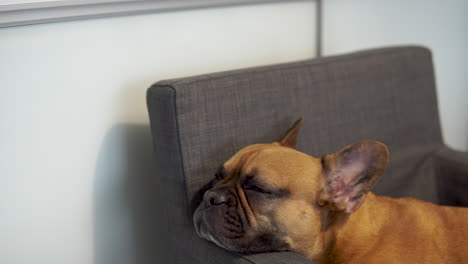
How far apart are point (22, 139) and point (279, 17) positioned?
1.31 metres

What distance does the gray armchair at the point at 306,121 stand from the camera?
5.66 ft

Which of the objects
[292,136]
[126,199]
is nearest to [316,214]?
[292,136]

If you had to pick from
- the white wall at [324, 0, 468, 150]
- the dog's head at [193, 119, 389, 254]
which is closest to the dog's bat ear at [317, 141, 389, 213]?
the dog's head at [193, 119, 389, 254]

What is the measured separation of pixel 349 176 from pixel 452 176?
954 millimetres

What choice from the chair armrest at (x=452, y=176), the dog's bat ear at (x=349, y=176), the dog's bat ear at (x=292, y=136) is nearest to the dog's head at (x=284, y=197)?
the dog's bat ear at (x=349, y=176)

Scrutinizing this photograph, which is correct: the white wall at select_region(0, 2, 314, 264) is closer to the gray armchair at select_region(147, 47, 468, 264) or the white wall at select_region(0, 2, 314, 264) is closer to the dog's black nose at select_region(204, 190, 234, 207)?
the gray armchair at select_region(147, 47, 468, 264)

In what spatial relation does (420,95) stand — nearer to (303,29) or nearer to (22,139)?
(303,29)

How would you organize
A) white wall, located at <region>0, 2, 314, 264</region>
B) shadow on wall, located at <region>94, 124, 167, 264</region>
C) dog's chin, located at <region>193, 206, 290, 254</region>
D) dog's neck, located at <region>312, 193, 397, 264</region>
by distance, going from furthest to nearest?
shadow on wall, located at <region>94, 124, 167, 264</region>
white wall, located at <region>0, 2, 314, 264</region>
dog's neck, located at <region>312, 193, 397, 264</region>
dog's chin, located at <region>193, 206, 290, 254</region>

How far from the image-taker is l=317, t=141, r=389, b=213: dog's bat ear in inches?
62.1

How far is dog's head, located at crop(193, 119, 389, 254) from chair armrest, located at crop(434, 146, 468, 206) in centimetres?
92

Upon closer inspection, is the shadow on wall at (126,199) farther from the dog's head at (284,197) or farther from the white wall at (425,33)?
the white wall at (425,33)

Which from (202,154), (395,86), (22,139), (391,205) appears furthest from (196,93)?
(395,86)

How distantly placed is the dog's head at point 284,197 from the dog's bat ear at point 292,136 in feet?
0.64

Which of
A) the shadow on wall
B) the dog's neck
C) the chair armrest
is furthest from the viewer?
the chair armrest
